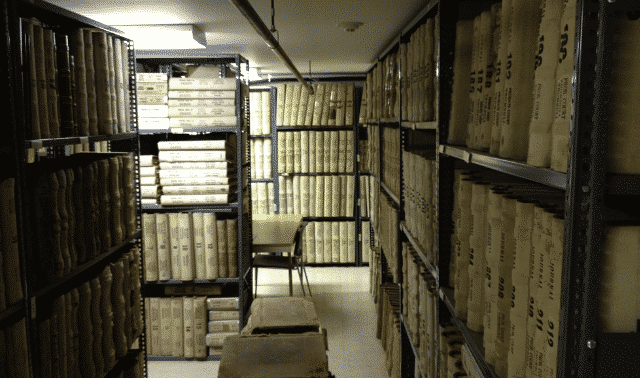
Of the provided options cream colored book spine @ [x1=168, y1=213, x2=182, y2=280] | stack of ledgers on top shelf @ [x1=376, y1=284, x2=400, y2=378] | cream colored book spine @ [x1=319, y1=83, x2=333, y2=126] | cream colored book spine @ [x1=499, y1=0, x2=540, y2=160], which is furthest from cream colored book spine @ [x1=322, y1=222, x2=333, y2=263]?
cream colored book spine @ [x1=499, y1=0, x2=540, y2=160]

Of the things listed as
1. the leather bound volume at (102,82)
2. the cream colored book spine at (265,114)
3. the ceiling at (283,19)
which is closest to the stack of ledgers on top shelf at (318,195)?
the cream colored book spine at (265,114)

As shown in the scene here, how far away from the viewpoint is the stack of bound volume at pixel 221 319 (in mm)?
3797

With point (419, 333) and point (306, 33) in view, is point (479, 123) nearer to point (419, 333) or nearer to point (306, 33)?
point (419, 333)

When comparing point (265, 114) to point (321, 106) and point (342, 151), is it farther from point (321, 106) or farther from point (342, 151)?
point (342, 151)

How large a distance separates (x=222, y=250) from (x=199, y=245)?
17 centimetres

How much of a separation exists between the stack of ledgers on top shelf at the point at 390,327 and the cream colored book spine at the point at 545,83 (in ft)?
7.29

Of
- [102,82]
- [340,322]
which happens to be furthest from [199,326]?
[102,82]

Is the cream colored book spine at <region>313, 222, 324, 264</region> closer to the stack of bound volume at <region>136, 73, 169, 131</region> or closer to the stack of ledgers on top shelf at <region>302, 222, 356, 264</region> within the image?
the stack of ledgers on top shelf at <region>302, 222, 356, 264</region>

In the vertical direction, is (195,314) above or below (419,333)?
below

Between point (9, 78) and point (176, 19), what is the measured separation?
1470 millimetres

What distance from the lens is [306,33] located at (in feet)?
10.8

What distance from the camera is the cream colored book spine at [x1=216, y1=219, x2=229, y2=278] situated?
12.1ft

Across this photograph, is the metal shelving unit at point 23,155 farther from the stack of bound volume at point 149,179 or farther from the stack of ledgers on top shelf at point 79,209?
the stack of bound volume at point 149,179

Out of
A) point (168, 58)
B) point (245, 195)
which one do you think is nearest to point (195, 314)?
point (245, 195)
